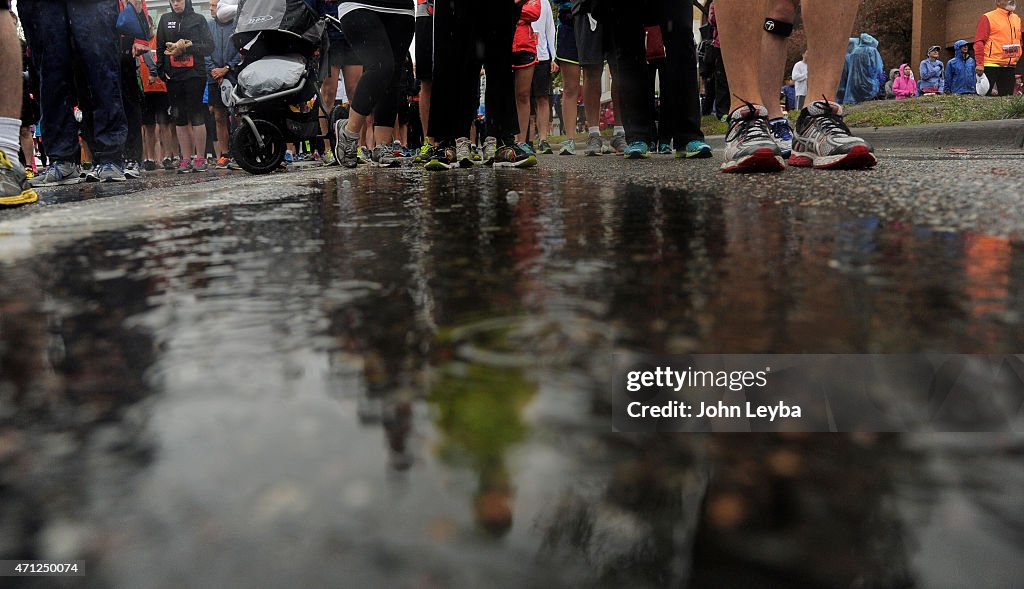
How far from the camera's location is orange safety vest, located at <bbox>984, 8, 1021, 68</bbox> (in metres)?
13.0

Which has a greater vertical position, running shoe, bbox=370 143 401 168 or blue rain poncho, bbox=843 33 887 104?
blue rain poncho, bbox=843 33 887 104

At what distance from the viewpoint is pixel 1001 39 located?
1315cm

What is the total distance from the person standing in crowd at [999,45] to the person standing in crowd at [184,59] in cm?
1144

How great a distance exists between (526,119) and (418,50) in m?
2.54

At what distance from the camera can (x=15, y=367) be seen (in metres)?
0.74

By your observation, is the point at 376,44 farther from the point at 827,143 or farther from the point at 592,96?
the point at 827,143

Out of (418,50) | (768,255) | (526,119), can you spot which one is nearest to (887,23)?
(526,119)

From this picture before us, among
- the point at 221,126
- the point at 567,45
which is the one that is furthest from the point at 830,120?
the point at 221,126

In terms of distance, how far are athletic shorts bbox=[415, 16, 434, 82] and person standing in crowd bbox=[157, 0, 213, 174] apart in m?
4.43

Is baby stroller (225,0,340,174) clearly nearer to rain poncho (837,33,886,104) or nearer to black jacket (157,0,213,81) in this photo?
black jacket (157,0,213,81)

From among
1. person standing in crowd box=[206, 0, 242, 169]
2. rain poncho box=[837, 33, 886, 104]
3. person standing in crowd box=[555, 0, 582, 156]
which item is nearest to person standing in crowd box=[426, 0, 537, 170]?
person standing in crowd box=[555, 0, 582, 156]

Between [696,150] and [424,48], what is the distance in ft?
7.80

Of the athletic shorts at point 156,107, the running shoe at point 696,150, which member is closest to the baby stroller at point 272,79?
the running shoe at point 696,150

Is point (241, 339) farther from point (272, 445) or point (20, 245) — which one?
point (20, 245)
